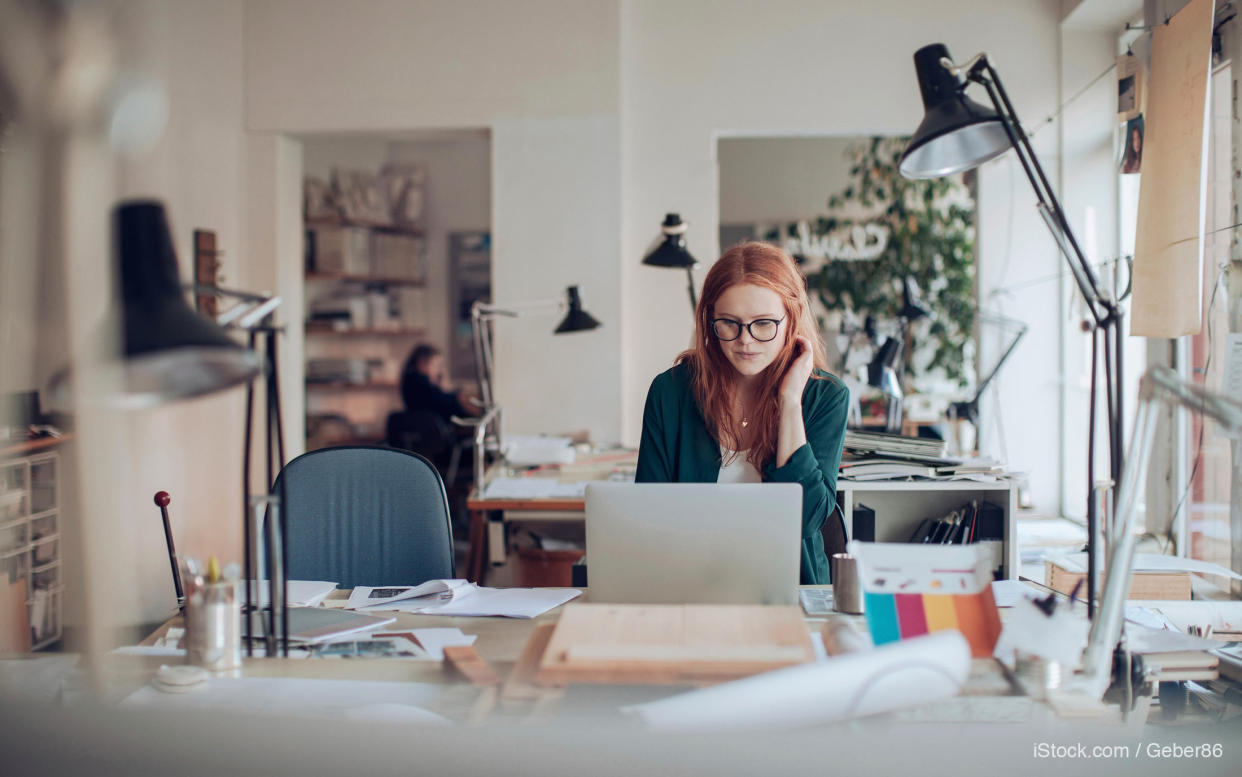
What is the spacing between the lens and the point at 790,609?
1.41m

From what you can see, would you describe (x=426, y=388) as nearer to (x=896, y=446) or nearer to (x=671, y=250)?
(x=671, y=250)

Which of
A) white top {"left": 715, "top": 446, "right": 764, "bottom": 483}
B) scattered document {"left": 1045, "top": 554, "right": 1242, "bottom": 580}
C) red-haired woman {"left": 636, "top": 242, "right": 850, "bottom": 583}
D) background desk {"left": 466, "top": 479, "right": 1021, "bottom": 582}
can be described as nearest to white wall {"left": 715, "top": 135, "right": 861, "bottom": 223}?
background desk {"left": 466, "top": 479, "right": 1021, "bottom": 582}

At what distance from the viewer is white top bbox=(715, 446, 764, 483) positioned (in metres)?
2.11

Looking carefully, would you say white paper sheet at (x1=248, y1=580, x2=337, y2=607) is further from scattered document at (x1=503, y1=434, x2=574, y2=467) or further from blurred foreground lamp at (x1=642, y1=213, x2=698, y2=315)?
blurred foreground lamp at (x1=642, y1=213, x2=698, y2=315)

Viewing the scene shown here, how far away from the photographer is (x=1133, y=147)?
3.04m

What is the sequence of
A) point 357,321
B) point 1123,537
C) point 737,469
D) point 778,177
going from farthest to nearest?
point 778,177 → point 357,321 → point 737,469 → point 1123,537

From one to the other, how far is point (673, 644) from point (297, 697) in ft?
1.72

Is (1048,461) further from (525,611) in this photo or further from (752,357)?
(525,611)

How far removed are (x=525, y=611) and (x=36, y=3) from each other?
4.13 ft

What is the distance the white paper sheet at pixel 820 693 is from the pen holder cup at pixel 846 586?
510mm

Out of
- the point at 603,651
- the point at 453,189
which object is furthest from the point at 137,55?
the point at 453,189

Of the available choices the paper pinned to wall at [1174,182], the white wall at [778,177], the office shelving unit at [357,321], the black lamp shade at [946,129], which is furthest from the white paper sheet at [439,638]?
the white wall at [778,177]

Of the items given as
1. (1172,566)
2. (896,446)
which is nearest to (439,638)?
(896,446)

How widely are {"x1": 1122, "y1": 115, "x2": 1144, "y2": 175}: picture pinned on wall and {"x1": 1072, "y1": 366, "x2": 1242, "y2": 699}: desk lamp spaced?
208cm
